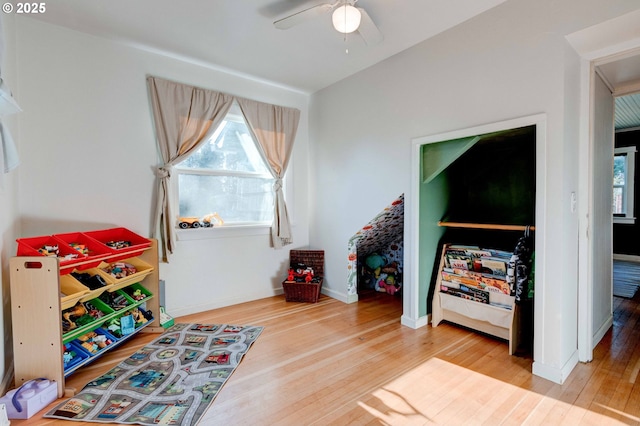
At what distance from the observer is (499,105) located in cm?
215

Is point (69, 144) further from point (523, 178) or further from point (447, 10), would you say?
point (523, 178)

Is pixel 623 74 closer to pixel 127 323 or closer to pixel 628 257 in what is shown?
pixel 127 323

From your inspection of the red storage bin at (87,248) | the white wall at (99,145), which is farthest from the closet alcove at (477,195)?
the red storage bin at (87,248)

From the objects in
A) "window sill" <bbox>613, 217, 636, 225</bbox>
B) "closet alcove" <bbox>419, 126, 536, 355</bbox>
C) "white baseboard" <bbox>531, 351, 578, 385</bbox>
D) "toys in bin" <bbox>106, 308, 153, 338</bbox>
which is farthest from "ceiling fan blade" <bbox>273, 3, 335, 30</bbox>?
"window sill" <bbox>613, 217, 636, 225</bbox>

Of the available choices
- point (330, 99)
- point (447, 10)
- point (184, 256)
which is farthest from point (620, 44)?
point (184, 256)

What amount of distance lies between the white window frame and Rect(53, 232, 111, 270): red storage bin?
31.7 inches

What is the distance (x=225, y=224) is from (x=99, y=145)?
52.9 inches

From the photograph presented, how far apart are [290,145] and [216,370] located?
8.40 feet

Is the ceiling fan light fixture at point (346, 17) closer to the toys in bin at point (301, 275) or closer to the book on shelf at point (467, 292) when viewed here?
the book on shelf at point (467, 292)

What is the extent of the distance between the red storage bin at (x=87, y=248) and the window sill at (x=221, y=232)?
82 cm

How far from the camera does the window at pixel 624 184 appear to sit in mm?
5562

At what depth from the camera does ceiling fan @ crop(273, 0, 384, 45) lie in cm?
181

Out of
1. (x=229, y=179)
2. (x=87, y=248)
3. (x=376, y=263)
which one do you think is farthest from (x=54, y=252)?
(x=376, y=263)

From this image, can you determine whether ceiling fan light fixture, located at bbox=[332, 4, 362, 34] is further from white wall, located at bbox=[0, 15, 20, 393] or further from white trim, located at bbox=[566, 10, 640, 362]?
white wall, located at bbox=[0, 15, 20, 393]
